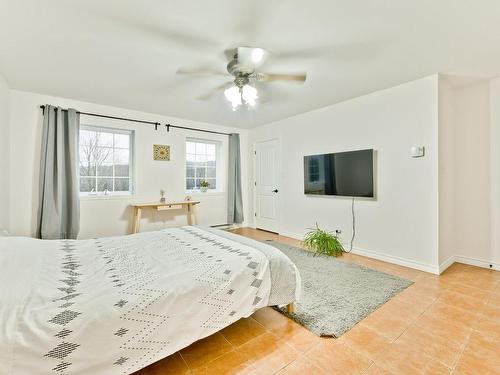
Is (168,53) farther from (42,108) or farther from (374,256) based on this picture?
(374,256)

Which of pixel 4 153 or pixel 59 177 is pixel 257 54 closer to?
pixel 59 177

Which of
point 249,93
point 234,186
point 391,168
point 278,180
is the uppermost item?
point 249,93

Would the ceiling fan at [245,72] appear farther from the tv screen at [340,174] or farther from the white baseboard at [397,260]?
the white baseboard at [397,260]

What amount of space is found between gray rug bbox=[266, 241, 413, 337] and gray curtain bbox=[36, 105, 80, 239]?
3.32 m

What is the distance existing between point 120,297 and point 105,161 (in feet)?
11.5

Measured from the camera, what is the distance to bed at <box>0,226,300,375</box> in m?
1.07

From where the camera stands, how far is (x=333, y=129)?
13.1 feet

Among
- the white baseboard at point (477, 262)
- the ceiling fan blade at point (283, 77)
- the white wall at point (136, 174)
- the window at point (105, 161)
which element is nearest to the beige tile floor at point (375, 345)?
the white baseboard at point (477, 262)

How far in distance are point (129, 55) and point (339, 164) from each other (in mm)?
3139

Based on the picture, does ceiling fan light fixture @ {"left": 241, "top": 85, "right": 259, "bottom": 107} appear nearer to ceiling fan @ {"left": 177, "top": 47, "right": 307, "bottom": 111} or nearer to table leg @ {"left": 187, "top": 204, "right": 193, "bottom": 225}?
ceiling fan @ {"left": 177, "top": 47, "right": 307, "bottom": 111}

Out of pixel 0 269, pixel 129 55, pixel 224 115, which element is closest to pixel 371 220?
pixel 224 115

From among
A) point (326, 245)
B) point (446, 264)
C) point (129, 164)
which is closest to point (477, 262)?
point (446, 264)

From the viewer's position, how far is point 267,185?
538 cm

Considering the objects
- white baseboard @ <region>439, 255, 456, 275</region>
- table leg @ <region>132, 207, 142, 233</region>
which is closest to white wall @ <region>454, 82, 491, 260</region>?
white baseboard @ <region>439, 255, 456, 275</region>
